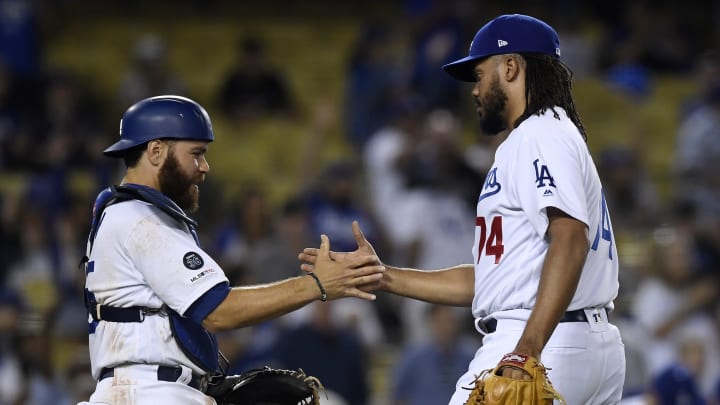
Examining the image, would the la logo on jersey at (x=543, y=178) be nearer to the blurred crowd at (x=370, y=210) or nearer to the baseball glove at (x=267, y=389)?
the baseball glove at (x=267, y=389)

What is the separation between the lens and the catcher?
15.6ft

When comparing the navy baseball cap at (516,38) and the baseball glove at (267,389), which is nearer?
the navy baseball cap at (516,38)

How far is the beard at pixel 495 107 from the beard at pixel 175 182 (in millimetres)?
1152

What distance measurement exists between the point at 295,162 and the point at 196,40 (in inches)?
109

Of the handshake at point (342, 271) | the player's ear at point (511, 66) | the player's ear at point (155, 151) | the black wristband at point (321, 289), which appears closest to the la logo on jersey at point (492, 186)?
the player's ear at point (511, 66)

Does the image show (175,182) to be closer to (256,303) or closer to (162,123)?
(162,123)

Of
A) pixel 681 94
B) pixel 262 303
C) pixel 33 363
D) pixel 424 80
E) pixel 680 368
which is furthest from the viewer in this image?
pixel 681 94

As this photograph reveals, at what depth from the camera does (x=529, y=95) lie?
4895 millimetres

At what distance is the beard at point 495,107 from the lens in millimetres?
4926

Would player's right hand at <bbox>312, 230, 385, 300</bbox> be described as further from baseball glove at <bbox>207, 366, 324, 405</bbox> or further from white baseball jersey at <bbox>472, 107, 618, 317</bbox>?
white baseball jersey at <bbox>472, 107, 618, 317</bbox>

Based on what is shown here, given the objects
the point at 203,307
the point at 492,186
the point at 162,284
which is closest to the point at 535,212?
the point at 492,186

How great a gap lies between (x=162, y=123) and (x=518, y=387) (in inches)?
67.6

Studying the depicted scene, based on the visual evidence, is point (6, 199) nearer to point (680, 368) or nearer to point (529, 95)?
point (680, 368)

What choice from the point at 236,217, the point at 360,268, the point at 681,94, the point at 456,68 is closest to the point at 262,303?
the point at 360,268
